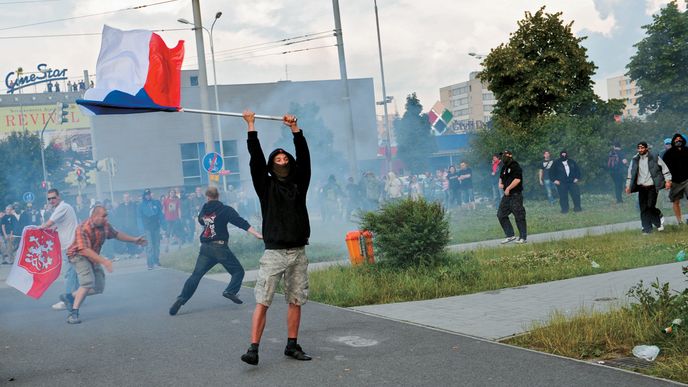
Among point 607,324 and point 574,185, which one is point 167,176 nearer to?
point 574,185

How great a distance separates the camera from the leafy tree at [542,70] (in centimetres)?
2773

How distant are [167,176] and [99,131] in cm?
748

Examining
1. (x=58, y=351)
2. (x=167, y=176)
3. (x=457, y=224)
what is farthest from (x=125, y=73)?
(x=167, y=176)

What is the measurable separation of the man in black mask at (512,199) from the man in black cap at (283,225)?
861 centimetres

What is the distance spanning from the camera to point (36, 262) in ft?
37.8

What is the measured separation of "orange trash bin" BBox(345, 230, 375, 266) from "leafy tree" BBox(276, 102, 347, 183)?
73.2 feet

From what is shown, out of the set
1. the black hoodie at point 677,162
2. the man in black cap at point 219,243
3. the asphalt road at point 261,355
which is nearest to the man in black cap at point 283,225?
the asphalt road at point 261,355

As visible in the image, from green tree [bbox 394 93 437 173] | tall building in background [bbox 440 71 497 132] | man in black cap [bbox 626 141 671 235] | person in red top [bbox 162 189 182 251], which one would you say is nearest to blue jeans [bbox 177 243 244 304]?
man in black cap [bbox 626 141 671 235]

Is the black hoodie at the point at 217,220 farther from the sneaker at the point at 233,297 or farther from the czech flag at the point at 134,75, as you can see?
the czech flag at the point at 134,75

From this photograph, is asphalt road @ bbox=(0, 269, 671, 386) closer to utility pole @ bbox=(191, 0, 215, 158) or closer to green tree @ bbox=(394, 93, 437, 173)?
utility pole @ bbox=(191, 0, 215, 158)

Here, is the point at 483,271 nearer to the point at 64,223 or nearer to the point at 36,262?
the point at 64,223

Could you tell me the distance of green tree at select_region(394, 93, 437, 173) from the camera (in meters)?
54.0

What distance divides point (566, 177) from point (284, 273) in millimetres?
15632

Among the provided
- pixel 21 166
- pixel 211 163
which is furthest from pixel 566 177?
pixel 21 166
